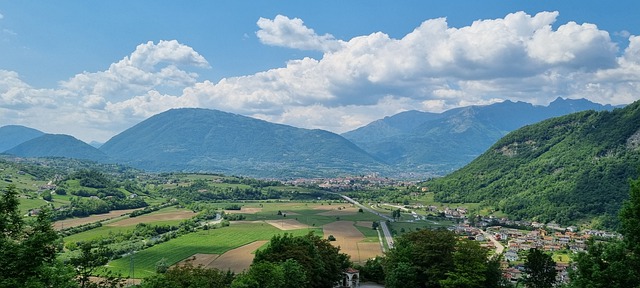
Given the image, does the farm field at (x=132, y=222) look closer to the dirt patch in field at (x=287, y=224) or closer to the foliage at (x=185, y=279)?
the dirt patch in field at (x=287, y=224)

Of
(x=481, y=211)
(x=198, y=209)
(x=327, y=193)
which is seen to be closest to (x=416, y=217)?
(x=481, y=211)

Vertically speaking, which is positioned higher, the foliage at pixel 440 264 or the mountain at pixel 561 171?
the mountain at pixel 561 171

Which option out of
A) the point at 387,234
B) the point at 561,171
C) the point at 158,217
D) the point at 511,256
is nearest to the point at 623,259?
the point at 511,256

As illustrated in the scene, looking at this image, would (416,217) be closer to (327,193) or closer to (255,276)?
(327,193)

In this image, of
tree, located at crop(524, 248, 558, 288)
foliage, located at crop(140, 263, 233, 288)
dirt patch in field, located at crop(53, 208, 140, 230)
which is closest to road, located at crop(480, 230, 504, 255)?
tree, located at crop(524, 248, 558, 288)

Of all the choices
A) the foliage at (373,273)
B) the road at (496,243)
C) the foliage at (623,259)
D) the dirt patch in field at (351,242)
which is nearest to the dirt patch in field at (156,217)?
the dirt patch in field at (351,242)

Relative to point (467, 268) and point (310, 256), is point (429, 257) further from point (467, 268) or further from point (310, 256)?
point (310, 256)
